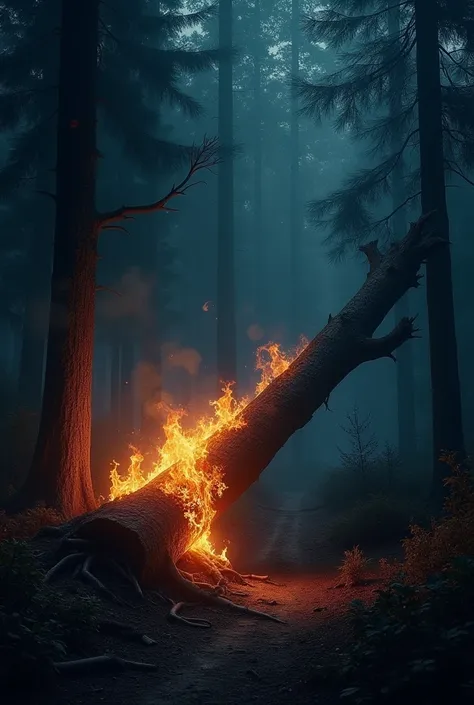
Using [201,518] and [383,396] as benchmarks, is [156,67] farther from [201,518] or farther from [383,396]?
[383,396]

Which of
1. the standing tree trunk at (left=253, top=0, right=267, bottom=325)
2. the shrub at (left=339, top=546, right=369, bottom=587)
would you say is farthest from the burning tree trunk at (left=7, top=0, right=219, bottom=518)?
the standing tree trunk at (left=253, top=0, right=267, bottom=325)

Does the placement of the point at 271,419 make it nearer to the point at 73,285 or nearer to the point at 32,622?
the point at 73,285

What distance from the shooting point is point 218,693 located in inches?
196

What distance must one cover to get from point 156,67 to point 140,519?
48.1 ft

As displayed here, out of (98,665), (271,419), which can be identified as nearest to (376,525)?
(271,419)

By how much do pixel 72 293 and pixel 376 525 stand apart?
732cm

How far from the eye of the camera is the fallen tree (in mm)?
7434

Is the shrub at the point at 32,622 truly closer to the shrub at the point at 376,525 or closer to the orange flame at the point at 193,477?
the orange flame at the point at 193,477

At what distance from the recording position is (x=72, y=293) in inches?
405

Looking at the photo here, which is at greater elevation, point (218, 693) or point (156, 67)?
point (156, 67)

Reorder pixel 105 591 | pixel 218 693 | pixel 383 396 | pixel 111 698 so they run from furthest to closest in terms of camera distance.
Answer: pixel 383 396 → pixel 105 591 → pixel 218 693 → pixel 111 698

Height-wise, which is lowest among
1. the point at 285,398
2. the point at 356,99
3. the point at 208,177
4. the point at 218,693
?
the point at 218,693

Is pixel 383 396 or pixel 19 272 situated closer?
pixel 19 272

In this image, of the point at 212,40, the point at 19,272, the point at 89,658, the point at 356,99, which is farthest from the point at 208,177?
the point at 89,658
